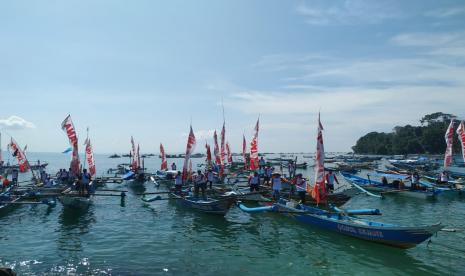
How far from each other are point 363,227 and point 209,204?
10626 millimetres

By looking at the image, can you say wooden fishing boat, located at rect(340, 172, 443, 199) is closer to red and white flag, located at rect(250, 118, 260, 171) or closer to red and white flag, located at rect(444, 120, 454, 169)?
red and white flag, located at rect(444, 120, 454, 169)

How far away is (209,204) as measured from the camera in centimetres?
2409

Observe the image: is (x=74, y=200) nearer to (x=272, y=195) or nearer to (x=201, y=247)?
(x=201, y=247)

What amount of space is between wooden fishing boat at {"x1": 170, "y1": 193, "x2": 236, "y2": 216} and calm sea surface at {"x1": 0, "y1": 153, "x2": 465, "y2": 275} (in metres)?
0.52

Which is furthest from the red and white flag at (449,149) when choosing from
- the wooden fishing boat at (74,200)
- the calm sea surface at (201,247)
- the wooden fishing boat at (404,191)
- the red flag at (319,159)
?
the wooden fishing boat at (74,200)

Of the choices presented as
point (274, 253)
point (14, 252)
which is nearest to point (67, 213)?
point (14, 252)

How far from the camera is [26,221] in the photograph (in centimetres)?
2330

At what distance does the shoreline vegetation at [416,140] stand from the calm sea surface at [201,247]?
11669 cm

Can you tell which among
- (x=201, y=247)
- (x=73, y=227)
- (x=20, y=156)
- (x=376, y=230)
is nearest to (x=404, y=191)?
(x=376, y=230)

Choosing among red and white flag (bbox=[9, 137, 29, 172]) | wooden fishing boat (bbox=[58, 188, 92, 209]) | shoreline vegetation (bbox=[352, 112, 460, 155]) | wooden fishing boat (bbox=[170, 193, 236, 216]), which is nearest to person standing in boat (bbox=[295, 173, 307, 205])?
wooden fishing boat (bbox=[170, 193, 236, 216])

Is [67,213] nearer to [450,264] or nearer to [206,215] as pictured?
[206,215]

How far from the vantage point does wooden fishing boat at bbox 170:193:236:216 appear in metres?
23.2

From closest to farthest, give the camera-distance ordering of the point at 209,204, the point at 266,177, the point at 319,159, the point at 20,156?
the point at 319,159, the point at 209,204, the point at 20,156, the point at 266,177

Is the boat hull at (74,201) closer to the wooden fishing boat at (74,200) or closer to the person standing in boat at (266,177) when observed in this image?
the wooden fishing boat at (74,200)
